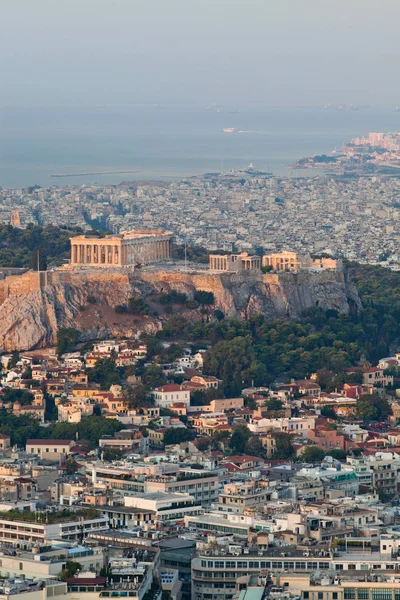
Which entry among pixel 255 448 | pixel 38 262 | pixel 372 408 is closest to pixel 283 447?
pixel 255 448

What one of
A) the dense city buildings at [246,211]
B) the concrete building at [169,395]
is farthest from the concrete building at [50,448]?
the dense city buildings at [246,211]

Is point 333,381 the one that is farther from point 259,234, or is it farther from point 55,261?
point 259,234

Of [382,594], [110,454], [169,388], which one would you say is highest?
[382,594]

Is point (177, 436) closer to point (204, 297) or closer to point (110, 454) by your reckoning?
point (110, 454)

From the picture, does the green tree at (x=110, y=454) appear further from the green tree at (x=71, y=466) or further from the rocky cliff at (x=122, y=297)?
the rocky cliff at (x=122, y=297)

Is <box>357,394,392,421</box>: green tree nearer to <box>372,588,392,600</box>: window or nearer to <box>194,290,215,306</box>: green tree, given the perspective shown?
<box>194,290,215,306</box>: green tree

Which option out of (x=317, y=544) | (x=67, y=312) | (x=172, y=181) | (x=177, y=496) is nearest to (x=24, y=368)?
(x=67, y=312)
